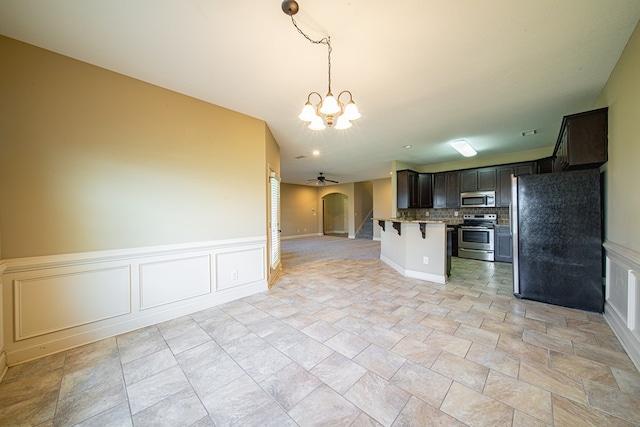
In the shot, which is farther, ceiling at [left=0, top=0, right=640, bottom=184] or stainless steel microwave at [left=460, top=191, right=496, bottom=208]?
stainless steel microwave at [left=460, top=191, right=496, bottom=208]

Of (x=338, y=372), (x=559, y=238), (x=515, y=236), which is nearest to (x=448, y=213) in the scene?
(x=515, y=236)

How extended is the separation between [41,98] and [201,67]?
140 cm

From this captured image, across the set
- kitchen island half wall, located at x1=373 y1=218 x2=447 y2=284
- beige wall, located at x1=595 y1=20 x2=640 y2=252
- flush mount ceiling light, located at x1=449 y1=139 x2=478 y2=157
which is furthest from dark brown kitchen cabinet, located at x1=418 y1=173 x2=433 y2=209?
beige wall, located at x1=595 y1=20 x2=640 y2=252

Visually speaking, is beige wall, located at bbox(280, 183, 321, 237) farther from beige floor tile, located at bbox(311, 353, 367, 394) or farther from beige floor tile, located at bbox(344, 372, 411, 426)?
beige floor tile, located at bbox(344, 372, 411, 426)

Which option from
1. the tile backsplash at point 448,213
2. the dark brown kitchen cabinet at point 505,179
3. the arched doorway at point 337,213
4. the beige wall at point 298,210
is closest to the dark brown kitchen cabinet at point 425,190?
the tile backsplash at point 448,213

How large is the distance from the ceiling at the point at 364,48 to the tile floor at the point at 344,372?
8.79ft

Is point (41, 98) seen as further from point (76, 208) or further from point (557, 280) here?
point (557, 280)

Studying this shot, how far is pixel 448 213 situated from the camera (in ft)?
21.8

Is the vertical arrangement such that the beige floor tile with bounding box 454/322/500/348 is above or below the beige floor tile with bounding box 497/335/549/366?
above

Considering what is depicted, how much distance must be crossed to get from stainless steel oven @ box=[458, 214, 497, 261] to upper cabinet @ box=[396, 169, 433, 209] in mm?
1132

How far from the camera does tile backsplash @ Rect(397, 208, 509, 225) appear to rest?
580cm

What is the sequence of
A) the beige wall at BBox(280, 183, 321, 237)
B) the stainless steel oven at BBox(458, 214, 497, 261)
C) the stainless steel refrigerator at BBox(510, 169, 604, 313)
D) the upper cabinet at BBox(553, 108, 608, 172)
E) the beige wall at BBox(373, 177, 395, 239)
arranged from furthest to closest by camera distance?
the beige wall at BBox(280, 183, 321, 237), the beige wall at BBox(373, 177, 395, 239), the stainless steel oven at BBox(458, 214, 497, 261), the stainless steel refrigerator at BBox(510, 169, 604, 313), the upper cabinet at BBox(553, 108, 608, 172)

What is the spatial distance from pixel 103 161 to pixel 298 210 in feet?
28.8

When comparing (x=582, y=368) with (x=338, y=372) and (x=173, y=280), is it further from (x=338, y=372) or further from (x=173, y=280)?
(x=173, y=280)
